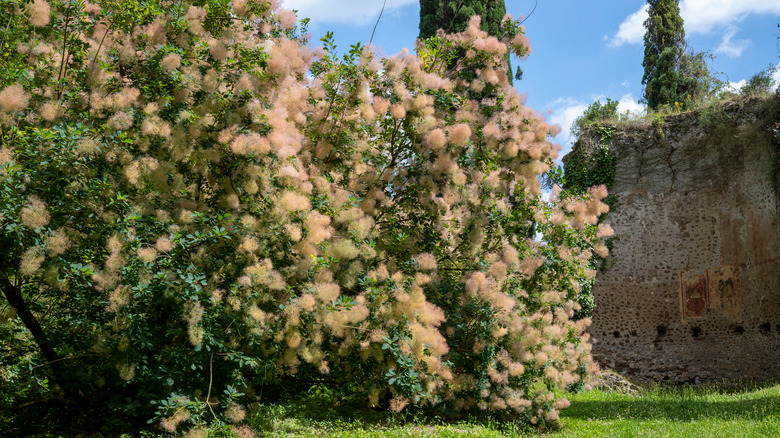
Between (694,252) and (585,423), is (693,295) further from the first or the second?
(585,423)

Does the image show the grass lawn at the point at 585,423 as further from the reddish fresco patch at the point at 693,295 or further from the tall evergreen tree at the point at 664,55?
the tall evergreen tree at the point at 664,55

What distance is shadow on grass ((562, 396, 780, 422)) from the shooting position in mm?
6598

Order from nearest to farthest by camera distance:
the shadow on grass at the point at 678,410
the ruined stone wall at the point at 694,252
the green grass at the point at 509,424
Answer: the green grass at the point at 509,424, the shadow on grass at the point at 678,410, the ruined stone wall at the point at 694,252

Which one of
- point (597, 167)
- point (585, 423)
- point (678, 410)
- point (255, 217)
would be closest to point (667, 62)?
point (597, 167)

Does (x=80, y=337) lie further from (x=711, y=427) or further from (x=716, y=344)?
(x=716, y=344)

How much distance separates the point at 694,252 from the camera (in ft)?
40.4

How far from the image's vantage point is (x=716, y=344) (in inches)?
463

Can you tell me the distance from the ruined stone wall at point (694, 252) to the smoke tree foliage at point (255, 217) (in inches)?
275

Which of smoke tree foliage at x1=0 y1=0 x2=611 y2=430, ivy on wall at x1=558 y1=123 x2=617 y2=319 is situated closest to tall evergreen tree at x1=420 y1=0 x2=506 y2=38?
ivy on wall at x1=558 y1=123 x2=617 y2=319

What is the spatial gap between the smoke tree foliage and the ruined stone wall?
23.0ft

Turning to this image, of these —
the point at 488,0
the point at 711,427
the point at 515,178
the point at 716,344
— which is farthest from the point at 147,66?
the point at 716,344

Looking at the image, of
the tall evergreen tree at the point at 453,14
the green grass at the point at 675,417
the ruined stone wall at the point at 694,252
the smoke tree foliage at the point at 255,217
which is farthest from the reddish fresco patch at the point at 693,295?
the smoke tree foliage at the point at 255,217

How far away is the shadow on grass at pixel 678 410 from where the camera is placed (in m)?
6.60

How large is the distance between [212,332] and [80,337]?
141 centimetres
